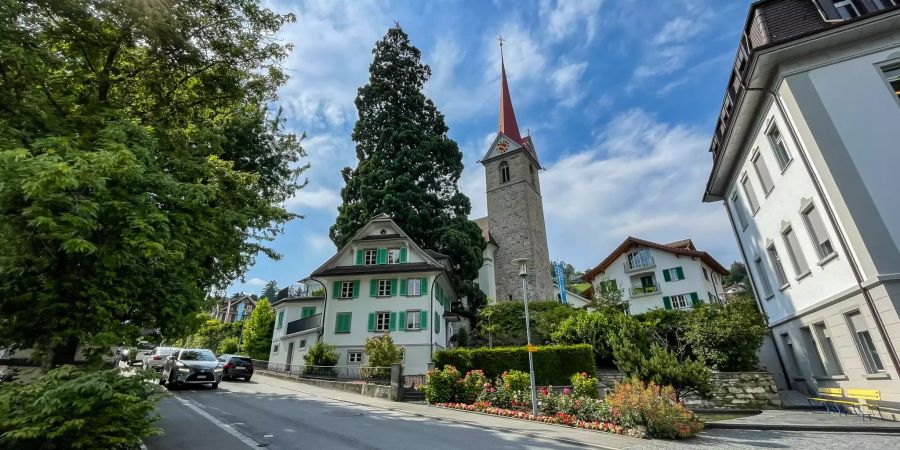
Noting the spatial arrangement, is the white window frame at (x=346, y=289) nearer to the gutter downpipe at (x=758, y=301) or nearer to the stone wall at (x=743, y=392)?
the stone wall at (x=743, y=392)

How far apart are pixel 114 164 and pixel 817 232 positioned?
17989 millimetres

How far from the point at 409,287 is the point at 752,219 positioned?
18616 millimetres

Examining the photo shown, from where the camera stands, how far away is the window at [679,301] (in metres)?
31.9

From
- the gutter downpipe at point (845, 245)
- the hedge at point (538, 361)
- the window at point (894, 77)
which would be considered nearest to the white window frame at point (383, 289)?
the hedge at point (538, 361)

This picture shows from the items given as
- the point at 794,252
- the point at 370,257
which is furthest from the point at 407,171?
the point at 794,252

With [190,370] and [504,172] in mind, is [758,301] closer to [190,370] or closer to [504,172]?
[190,370]

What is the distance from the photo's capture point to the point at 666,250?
33219 millimetres

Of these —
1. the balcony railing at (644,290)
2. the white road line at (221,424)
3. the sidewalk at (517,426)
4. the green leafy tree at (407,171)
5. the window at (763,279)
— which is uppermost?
the green leafy tree at (407,171)

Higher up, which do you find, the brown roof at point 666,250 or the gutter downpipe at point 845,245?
the brown roof at point 666,250

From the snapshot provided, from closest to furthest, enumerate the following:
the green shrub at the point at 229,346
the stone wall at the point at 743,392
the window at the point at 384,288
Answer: the stone wall at the point at 743,392
the window at the point at 384,288
the green shrub at the point at 229,346

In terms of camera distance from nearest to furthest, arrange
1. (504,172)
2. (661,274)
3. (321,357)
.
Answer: (321,357), (661,274), (504,172)

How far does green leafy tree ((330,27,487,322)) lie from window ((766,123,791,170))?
1910 cm

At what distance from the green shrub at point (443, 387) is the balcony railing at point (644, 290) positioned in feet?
82.5

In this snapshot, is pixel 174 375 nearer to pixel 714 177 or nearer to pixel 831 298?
pixel 831 298
